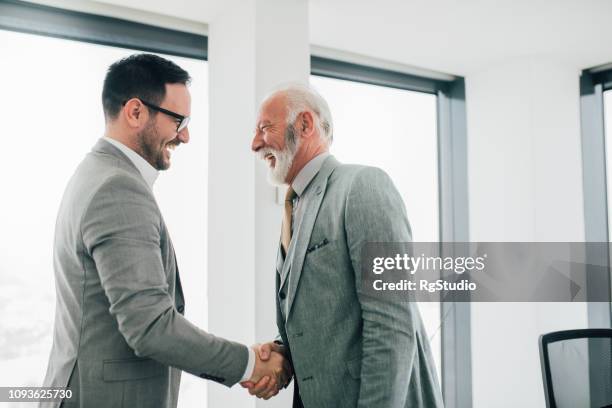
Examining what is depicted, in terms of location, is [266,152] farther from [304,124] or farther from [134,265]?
[134,265]

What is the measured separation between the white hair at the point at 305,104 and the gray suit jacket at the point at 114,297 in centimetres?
49

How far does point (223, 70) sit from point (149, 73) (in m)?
1.10

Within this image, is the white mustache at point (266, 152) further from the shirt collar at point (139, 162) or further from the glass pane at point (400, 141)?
the glass pane at point (400, 141)

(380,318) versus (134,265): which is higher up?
(134,265)

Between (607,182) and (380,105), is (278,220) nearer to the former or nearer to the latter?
(380,105)

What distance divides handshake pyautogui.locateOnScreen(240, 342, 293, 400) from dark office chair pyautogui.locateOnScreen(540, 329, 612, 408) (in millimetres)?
1108

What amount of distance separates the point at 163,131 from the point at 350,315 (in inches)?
28.2

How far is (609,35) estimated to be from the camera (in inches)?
115

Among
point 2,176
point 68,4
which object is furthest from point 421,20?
point 2,176

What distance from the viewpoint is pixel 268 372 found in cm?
161

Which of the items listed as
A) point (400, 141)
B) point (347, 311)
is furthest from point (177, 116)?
point (400, 141)

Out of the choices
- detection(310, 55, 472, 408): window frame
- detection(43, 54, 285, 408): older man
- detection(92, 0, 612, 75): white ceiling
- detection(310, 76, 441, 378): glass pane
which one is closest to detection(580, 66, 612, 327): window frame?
detection(92, 0, 612, 75): white ceiling

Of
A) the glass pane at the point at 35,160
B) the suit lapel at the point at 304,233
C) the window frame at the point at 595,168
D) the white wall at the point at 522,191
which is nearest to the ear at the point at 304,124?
the suit lapel at the point at 304,233

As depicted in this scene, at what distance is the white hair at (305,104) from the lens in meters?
1.58
